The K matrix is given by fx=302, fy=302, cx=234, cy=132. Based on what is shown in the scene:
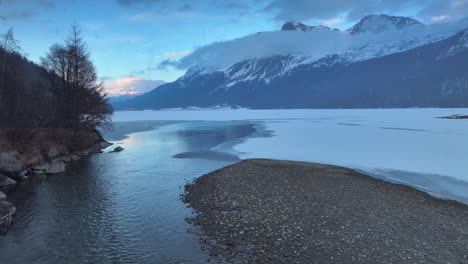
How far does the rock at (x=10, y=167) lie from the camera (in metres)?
25.7

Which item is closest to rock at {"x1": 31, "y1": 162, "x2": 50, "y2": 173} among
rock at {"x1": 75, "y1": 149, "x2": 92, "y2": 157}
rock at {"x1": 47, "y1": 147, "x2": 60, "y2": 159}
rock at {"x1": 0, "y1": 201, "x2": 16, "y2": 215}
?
rock at {"x1": 47, "y1": 147, "x2": 60, "y2": 159}

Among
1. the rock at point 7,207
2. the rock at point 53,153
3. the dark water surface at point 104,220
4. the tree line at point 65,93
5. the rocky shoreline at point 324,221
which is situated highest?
the tree line at point 65,93

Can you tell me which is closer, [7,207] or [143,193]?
[7,207]

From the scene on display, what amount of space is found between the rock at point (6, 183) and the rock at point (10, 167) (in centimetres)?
101

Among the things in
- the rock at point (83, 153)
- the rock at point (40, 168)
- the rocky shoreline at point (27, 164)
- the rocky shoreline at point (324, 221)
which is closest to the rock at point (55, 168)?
the rocky shoreline at point (27, 164)

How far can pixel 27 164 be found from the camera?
30.5 m

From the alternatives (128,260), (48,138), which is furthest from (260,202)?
(48,138)

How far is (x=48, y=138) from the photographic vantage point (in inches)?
1558

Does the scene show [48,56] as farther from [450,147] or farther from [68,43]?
[450,147]

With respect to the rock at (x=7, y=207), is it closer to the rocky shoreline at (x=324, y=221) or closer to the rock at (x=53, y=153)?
the rocky shoreline at (x=324, y=221)

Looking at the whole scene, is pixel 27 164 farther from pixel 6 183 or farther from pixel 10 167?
pixel 6 183

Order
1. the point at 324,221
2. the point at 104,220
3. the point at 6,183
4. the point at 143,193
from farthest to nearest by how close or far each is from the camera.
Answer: the point at 6,183
the point at 143,193
the point at 104,220
the point at 324,221

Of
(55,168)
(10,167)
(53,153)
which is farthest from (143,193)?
(53,153)

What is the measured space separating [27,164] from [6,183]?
21.6 feet
